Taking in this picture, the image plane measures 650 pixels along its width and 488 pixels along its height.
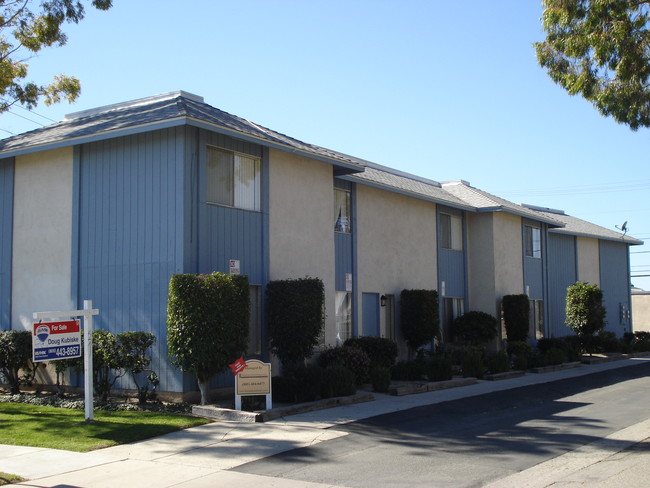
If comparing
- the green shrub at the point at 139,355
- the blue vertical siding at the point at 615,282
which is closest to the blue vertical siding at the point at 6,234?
the green shrub at the point at 139,355

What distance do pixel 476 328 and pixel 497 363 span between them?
3.23 meters

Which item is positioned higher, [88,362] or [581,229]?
[581,229]

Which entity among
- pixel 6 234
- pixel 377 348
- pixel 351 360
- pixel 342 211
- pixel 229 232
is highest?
pixel 342 211

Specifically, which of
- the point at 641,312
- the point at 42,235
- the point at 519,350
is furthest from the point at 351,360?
the point at 641,312

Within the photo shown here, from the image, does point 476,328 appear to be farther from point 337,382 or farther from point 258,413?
point 258,413

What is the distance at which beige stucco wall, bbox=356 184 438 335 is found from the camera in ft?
68.0

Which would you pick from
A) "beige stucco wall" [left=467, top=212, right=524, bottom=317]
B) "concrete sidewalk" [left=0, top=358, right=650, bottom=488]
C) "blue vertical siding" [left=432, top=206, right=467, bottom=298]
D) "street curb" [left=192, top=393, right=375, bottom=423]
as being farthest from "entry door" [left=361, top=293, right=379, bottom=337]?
"concrete sidewalk" [left=0, top=358, right=650, bottom=488]

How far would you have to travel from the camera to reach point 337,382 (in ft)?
47.5

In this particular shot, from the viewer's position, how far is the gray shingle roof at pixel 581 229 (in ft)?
106

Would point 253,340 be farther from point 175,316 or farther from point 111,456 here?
point 111,456

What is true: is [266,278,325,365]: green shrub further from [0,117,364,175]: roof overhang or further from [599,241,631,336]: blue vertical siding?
[599,241,631,336]: blue vertical siding

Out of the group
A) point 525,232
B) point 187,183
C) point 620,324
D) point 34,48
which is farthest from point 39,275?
point 620,324

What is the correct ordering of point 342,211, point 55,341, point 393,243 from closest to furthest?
1. point 55,341
2. point 342,211
3. point 393,243

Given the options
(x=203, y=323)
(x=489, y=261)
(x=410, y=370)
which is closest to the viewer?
(x=203, y=323)
